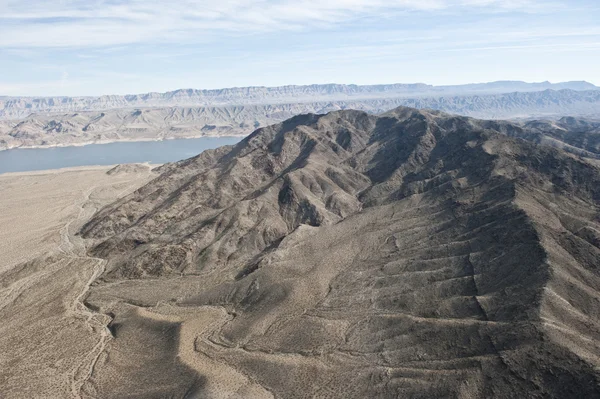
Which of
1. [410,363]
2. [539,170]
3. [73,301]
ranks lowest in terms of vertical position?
[73,301]

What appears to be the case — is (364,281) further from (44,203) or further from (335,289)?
(44,203)

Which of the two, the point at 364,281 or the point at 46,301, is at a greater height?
the point at 364,281

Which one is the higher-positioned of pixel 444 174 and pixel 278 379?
pixel 444 174

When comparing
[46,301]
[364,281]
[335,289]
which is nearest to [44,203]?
[46,301]

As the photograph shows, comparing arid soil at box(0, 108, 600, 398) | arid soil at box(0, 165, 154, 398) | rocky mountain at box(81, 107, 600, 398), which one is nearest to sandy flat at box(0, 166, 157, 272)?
arid soil at box(0, 165, 154, 398)

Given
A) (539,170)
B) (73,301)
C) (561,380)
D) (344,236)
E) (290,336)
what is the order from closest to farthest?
(561,380)
(290,336)
(73,301)
(344,236)
(539,170)

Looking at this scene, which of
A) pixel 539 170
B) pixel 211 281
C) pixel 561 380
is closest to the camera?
pixel 561 380

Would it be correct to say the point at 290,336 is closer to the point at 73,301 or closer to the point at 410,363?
the point at 410,363

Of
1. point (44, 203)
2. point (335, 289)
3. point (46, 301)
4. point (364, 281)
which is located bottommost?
point (44, 203)

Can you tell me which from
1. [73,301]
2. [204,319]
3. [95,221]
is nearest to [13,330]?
[73,301]
